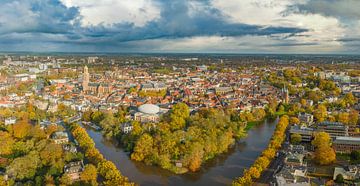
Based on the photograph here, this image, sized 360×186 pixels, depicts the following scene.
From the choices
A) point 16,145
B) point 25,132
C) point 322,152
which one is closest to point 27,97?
point 25,132

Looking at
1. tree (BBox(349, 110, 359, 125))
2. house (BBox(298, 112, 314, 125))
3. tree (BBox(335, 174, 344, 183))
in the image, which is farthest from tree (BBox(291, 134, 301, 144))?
tree (BBox(349, 110, 359, 125))

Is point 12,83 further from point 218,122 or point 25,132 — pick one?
point 218,122

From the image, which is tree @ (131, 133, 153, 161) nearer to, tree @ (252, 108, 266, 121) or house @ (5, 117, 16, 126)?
house @ (5, 117, 16, 126)

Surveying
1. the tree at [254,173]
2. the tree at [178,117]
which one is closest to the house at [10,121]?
the tree at [178,117]

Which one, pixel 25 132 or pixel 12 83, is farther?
pixel 12 83

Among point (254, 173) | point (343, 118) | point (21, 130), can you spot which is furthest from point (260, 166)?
point (21, 130)

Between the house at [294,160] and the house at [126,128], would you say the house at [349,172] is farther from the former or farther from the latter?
the house at [126,128]
